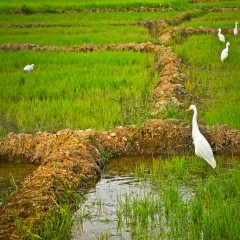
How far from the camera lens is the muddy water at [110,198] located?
5.15 m

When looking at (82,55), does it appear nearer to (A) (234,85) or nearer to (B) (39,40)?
(B) (39,40)

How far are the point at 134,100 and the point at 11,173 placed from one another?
13.0 ft

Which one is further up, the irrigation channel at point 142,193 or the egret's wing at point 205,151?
the egret's wing at point 205,151

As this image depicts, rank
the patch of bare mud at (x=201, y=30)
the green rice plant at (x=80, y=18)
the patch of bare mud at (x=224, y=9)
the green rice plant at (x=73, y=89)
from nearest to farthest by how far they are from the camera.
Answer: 1. the green rice plant at (x=73, y=89)
2. the patch of bare mud at (x=201, y=30)
3. the green rice plant at (x=80, y=18)
4. the patch of bare mud at (x=224, y=9)

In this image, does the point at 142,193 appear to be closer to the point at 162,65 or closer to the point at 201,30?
the point at 162,65

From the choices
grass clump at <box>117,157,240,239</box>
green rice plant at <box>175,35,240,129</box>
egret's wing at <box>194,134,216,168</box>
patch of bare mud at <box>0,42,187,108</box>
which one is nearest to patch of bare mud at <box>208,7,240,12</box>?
green rice plant at <box>175,35,240,129</box>

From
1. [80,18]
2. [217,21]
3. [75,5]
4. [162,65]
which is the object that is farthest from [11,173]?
[75,5]

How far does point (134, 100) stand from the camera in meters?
10.1

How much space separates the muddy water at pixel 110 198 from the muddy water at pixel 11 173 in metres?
1.12

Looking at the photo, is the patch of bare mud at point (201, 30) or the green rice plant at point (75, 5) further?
the green rice plant at point (75, 5)

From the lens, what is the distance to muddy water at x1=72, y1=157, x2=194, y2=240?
5.15m

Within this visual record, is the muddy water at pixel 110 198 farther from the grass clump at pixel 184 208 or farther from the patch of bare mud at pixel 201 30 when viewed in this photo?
the patch of bare mud at pixel 201 30

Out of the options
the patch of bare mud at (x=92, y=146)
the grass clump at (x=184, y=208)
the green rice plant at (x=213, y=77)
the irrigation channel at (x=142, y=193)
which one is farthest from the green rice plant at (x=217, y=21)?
the grass clump at (x=184, y=208)

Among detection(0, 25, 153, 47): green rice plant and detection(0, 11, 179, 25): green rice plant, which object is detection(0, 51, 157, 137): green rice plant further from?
detection(0, 11, 179, 25): green rice plant
